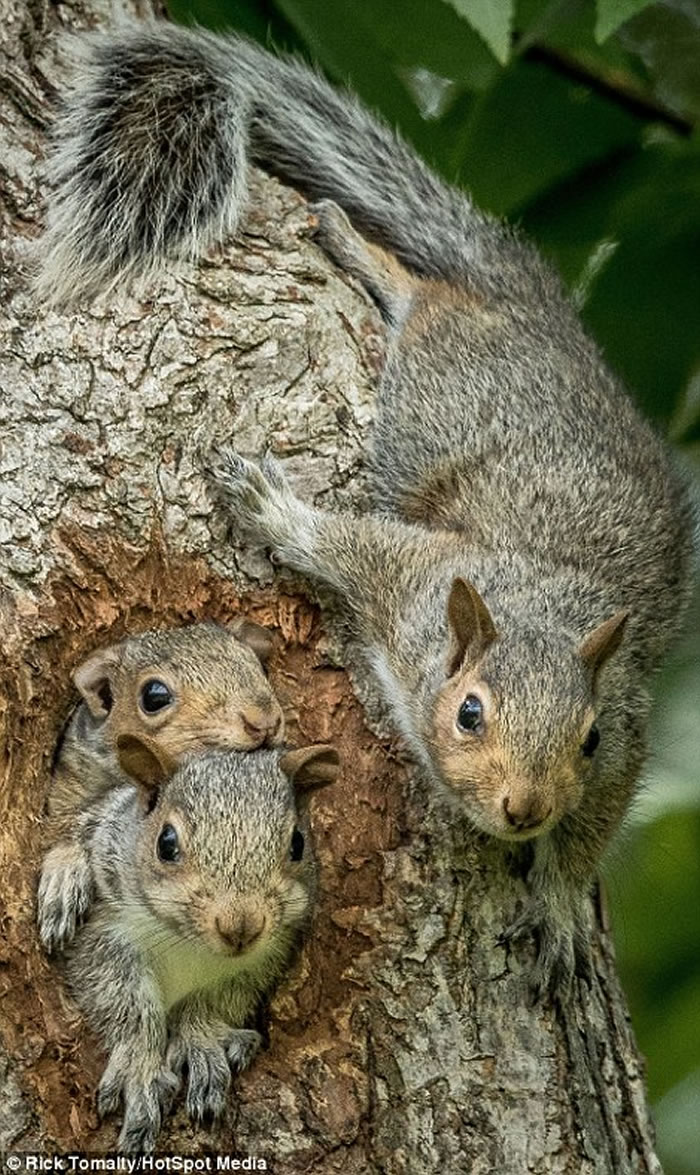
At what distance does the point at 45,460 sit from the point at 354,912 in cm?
105

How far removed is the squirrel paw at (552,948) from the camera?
128 inches

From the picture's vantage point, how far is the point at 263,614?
3.54 metres

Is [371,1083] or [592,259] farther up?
[592,259]

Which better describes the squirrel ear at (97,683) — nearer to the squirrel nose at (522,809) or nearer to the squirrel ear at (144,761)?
the squirrel ear at (144,761)

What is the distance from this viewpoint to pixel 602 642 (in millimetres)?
3188

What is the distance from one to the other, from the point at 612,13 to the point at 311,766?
4.32 ft

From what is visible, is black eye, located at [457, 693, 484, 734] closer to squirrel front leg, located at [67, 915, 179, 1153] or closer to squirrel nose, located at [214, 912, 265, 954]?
squirrel nose, located at [214, 912, 265, 954]

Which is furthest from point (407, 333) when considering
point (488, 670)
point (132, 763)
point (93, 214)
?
point (132, 763)

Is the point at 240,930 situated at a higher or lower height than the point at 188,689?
lower

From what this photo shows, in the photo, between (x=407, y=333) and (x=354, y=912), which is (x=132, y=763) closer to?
(x=354, y=912)

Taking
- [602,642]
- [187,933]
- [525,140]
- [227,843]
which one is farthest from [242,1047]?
[525,140]

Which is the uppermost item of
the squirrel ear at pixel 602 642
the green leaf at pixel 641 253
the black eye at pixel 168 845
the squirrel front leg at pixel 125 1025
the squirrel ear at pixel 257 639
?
the green leaf at pixel 641 253

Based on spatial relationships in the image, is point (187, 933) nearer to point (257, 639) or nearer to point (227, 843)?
point (227, 843)

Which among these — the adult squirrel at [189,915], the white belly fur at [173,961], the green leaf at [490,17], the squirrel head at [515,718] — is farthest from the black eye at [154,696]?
the green leaf at [490,17]
